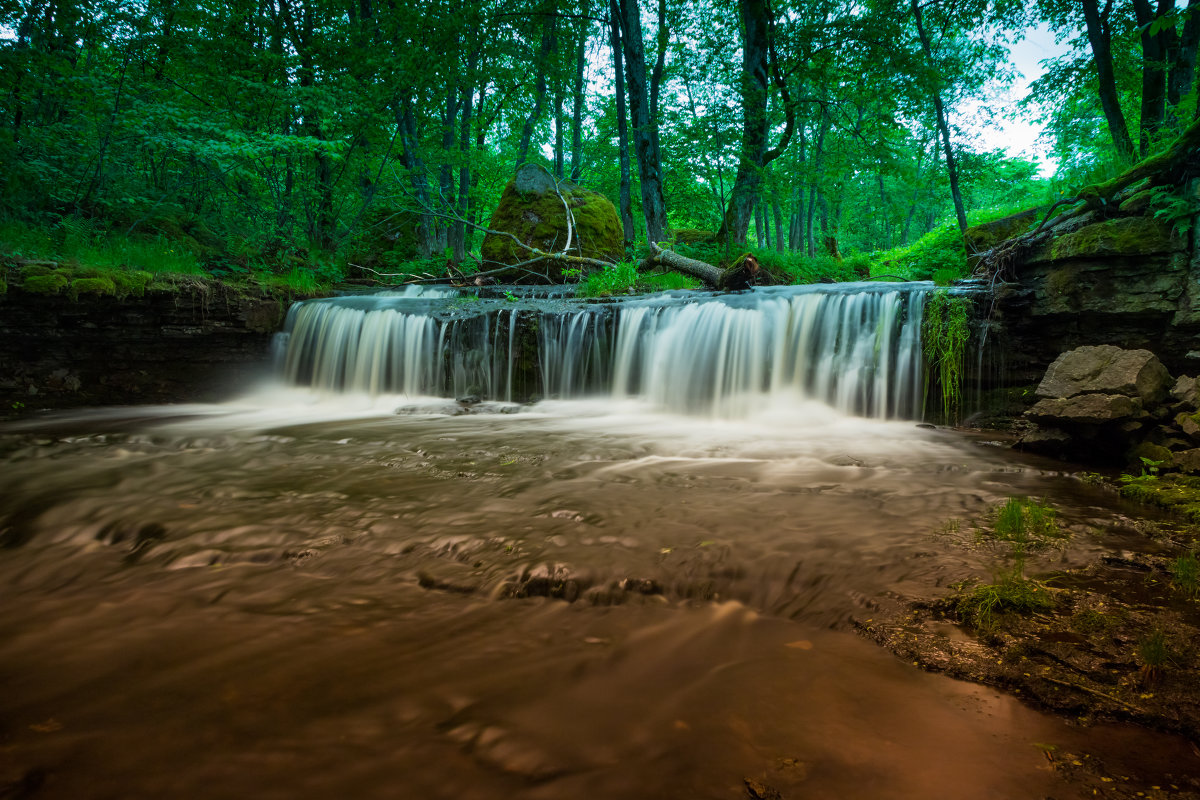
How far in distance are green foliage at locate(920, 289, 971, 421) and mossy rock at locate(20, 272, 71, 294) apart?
12.3 meters

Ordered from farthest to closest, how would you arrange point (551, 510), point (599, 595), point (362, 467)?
point (362, 467) → point (551, 510) → point (599, 595)

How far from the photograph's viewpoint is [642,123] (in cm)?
→ 1338

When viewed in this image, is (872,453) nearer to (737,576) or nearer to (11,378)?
(737,576)

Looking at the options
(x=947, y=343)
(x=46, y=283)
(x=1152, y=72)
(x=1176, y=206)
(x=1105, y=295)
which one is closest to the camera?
(x=1176, y=206)

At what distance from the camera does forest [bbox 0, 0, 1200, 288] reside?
945cm

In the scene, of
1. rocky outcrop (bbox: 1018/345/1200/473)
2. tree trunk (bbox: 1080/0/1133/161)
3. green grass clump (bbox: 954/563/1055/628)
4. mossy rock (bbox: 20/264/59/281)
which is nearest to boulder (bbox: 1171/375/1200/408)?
rocky outcrop (bbox: 1018/345/1200/473)

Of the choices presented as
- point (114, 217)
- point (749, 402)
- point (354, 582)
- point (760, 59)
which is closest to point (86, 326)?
point (114, 217)

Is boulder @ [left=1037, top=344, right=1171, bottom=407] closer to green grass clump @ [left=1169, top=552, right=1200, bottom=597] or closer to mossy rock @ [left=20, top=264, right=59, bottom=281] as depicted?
green grass clump @ [left=1169, top=552, right=1200, bottom=597]

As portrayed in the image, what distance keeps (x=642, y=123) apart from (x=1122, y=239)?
9956 mm

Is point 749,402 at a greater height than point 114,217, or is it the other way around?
point 114,217

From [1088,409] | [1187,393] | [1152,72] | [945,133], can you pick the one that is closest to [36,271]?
[1088,409]

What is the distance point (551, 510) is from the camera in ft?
11.6

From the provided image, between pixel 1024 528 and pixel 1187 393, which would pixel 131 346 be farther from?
pixel 1187 393

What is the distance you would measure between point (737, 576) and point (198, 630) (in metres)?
2.19
